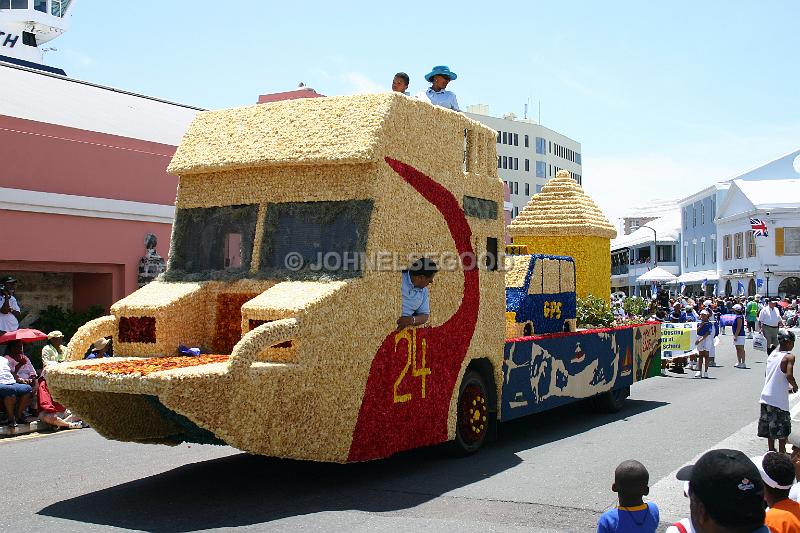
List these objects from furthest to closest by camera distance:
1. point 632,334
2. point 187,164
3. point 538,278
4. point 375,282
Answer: point 632,334, point 538,278, point 187,164, point 375,282

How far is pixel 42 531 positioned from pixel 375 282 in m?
3.27

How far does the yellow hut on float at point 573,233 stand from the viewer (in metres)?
15.9

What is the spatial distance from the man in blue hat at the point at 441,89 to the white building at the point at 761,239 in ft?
159

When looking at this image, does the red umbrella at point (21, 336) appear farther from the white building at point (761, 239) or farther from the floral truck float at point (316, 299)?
the white building at point (761, 239)

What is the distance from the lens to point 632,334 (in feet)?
44.4

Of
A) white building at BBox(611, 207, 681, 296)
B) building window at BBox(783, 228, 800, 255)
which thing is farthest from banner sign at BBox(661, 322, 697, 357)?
white building at BBox(611, 207, 681, 296)

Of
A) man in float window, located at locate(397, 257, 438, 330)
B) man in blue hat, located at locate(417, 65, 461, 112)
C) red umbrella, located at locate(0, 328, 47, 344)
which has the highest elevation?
man in blue hat, located at locate(417, 65, 461, 112)

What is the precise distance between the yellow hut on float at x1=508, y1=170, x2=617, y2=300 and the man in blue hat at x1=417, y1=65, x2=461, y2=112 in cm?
636

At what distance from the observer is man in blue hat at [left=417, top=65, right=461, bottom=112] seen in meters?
9.99

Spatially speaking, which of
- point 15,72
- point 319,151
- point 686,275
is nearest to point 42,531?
point 319,151

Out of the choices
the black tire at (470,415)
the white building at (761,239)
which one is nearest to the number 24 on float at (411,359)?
the black tire at (470,415)

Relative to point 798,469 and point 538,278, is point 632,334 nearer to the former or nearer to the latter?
point 538,278

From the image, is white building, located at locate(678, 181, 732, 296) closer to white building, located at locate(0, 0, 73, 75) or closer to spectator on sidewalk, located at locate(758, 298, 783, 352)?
spectator on sidewalk, located at locate(758, 298, 783, 352)

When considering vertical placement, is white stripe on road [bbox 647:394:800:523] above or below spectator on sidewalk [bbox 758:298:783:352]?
below
